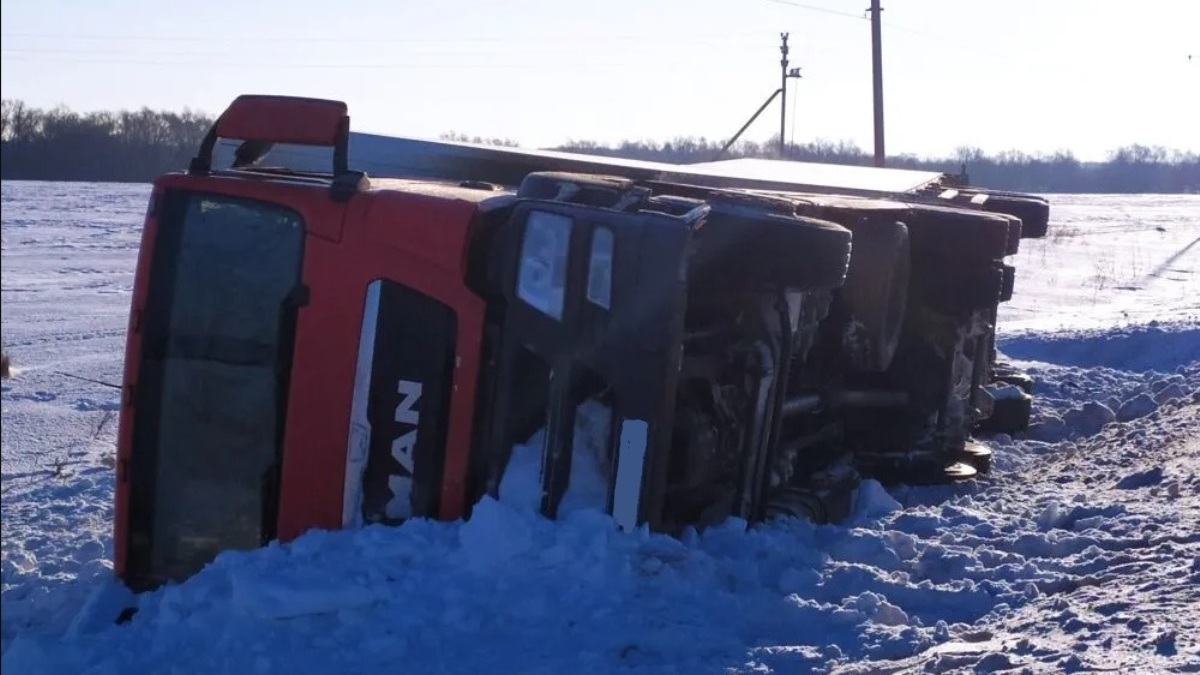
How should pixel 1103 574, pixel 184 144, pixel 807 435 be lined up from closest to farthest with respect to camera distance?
1. pixel 1103 574
2. pixel 807 435
3. pixel 184 144

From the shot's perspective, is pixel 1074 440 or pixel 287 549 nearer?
pixel 287 549

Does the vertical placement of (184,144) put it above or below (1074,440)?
above

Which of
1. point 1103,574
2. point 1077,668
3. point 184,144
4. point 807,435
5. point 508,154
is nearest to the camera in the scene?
point 1077,668

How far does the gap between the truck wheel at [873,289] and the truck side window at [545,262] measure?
1533mm

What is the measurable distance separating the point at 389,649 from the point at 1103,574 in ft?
7.01

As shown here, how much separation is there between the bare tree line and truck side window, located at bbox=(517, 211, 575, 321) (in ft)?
4.26

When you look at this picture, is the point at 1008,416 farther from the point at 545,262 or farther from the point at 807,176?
the point at 545,262

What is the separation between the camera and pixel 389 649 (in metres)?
3.55

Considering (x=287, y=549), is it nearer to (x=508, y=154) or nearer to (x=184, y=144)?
(x=508, y=154)

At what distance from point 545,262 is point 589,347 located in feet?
0.92

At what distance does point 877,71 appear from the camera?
2753 cm

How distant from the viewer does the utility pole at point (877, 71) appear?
26.8 metres

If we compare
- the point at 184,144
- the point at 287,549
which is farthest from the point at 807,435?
the point at 184,144

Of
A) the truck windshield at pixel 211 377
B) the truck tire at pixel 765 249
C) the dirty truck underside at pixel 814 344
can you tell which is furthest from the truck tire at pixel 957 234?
the truck windshield at pixel 211 377
